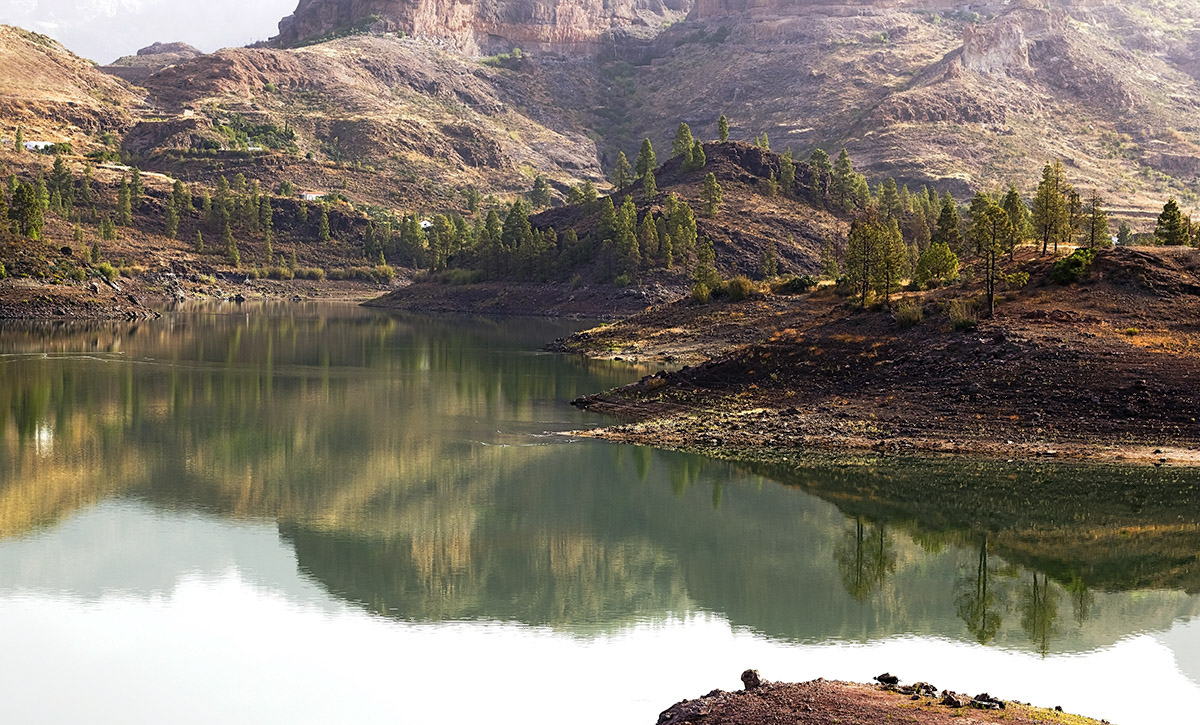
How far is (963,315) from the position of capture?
68938 millimetres

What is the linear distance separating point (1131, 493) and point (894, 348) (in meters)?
21.9

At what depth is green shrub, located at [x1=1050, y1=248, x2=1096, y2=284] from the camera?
70812 millimetres

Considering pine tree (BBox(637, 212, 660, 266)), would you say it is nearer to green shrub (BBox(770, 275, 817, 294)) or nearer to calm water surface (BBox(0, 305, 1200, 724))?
green shrub (BBox(770, 275, 817, 294))

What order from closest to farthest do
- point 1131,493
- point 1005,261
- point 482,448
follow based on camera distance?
point 1131,493, point 482,448, point 1005,261

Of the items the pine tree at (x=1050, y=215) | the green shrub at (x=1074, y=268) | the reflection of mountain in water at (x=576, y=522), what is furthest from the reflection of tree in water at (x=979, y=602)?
the pine tree at (x=1050, y=215)

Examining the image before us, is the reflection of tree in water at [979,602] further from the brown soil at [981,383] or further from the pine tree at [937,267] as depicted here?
the pine tree at [937,267]

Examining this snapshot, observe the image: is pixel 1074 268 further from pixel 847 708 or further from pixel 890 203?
pixel 890 203

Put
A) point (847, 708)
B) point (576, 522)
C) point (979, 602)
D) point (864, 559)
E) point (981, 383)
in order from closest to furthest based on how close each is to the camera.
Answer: point (847, 708)
point (979, 602)
point (864, 559)
point (576, 522)
point (981, 383)

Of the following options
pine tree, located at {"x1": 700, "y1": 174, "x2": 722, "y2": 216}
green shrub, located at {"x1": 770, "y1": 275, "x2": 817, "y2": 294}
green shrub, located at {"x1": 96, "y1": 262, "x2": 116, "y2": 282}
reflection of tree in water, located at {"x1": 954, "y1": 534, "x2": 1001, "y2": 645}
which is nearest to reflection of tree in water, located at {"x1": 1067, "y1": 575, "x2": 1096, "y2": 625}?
reflection of tree in water, located at {"x1": 954, "y1": 534, "x2": 1001, "y2": 645}

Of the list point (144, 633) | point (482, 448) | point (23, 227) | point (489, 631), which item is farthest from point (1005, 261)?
point (23, 227)

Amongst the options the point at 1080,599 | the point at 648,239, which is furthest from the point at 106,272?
the point at 1080,599

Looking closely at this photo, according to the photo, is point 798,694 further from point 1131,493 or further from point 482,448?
point 482,448

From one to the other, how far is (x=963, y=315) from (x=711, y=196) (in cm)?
12214

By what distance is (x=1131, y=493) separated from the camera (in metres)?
49.1
